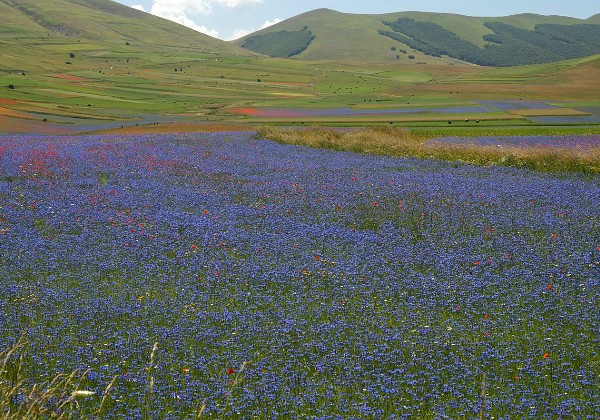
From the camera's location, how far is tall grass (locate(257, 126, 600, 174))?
26219 mm

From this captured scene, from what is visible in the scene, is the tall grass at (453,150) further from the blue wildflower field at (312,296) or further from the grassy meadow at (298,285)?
the blue wildflower field at (312,296)

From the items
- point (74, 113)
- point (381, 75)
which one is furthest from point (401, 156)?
point (381, 75)

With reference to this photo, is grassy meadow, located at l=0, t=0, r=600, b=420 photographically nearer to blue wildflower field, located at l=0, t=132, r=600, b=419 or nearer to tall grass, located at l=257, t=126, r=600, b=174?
blue wildflower field, located at l=0, t=132, r=600, b=419

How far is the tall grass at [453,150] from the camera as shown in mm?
26219

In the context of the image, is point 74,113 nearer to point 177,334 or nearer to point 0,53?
point 177,334

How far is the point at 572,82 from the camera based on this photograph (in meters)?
126

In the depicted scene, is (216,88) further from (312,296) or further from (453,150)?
(312,296)

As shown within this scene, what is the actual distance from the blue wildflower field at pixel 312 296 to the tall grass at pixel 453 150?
5821 millimetres

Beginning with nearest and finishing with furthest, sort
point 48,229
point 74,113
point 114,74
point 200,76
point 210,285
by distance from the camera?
point 210,285
point 48,229
point 74,113
point 114,74
point 200,76

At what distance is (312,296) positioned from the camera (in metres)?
10.9

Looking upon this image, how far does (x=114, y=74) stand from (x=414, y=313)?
482 ft

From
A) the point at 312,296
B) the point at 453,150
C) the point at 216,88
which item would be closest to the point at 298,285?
the point at 312,296

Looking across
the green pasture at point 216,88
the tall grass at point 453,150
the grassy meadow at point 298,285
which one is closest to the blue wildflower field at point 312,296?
the grassy meadow at point 298,285

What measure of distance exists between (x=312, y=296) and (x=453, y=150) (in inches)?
865
